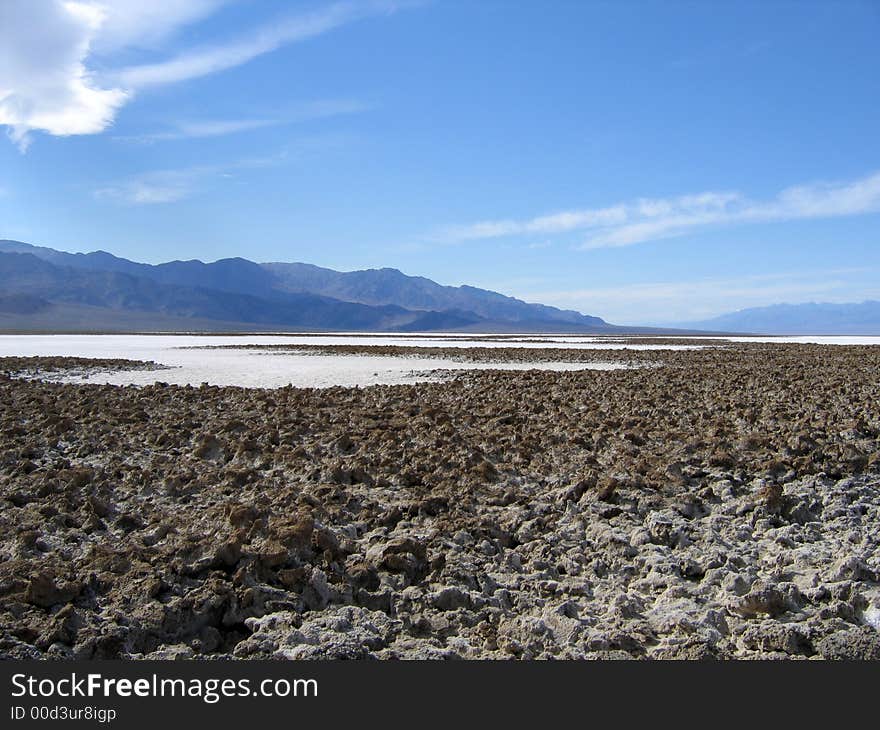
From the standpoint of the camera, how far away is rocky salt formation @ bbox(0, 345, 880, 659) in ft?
13.5

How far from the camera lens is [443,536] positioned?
5645 millimetres

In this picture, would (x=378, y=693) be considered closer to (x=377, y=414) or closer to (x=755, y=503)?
(x=755, y=503)

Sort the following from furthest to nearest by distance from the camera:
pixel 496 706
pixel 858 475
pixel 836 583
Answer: pixel 858 475 < pixel 836 583 < pixel 496 706

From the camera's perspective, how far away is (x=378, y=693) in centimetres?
362

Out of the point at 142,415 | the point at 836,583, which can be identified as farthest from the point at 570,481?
the point at 142,415

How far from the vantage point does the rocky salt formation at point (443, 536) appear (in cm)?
412

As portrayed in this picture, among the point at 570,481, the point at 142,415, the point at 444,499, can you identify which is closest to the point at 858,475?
the point at 570,481

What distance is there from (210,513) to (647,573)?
3562mm

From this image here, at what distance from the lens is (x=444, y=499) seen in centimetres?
645

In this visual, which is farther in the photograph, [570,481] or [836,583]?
[570,481]

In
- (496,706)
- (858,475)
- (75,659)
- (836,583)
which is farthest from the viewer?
(858,475)

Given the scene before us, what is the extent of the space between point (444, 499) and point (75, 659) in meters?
3.31

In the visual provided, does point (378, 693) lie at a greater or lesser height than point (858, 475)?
lesser

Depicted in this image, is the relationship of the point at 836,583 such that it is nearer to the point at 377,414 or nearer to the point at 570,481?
the point at 570,481
